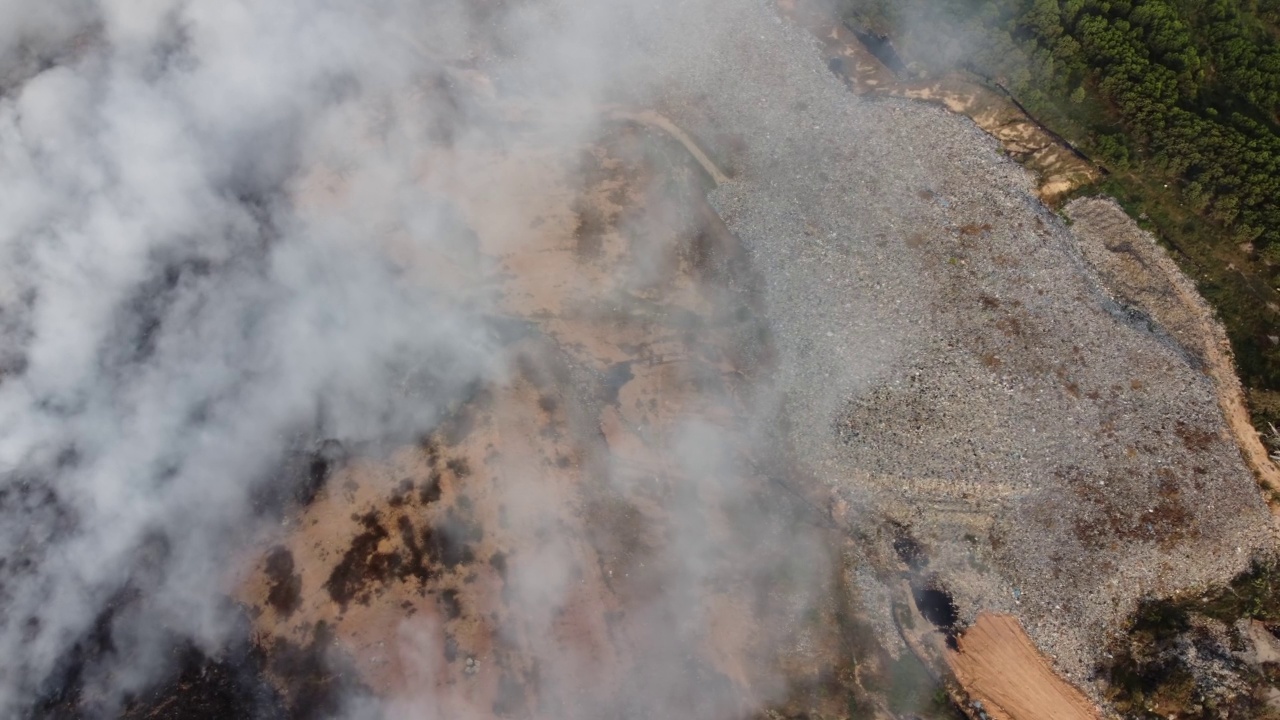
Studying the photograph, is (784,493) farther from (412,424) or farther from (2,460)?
(2,460)

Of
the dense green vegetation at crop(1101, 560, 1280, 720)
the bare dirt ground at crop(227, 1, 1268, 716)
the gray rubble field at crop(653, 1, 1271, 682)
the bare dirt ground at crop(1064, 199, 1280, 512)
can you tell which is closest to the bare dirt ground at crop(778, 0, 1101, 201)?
the gray rubble field at crop(653, 1, 1271, 682)

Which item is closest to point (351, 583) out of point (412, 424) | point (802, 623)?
point (412, 424)

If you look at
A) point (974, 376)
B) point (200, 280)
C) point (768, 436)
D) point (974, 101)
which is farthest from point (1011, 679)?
point (200, 280)

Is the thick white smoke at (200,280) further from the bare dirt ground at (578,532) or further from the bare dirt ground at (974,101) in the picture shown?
the bare dirt ground at (974,101)

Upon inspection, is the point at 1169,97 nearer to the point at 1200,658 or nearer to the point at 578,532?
the point at 1200,658

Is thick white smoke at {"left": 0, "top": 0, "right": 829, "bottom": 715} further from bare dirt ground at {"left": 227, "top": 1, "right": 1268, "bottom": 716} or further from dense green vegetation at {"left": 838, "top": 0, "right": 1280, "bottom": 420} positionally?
dense green vegetation at {"left": 838, "top": 0, "right": 1280, "bottom": 420}

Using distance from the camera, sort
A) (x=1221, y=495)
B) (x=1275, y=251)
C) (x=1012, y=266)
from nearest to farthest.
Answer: (x=1221, y=495) → (x=1275, y=251) → (x=1012, y=266)
